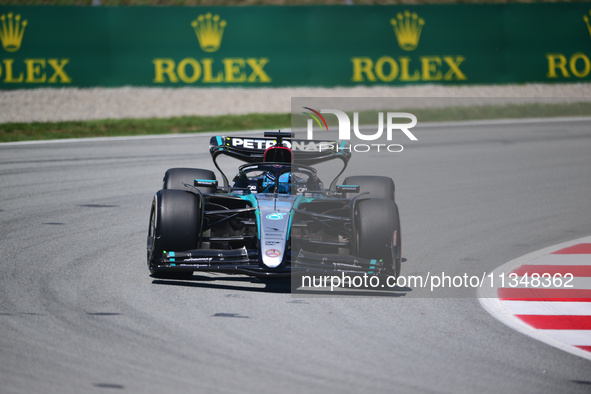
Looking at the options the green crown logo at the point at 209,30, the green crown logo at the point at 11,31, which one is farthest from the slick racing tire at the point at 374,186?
the green crown logo at the point at 11,31

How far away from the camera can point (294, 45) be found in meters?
23.0

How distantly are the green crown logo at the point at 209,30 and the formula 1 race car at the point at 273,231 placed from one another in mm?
13688

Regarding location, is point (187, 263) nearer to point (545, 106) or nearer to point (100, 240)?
point (100, 240)

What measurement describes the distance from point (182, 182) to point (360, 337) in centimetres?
364

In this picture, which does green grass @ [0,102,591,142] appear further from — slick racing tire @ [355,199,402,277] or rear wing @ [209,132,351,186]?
slick racing tire @ [355,199,402,277]

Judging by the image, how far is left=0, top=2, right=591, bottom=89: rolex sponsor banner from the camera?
854 inches

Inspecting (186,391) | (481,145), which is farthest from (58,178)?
(186,391)

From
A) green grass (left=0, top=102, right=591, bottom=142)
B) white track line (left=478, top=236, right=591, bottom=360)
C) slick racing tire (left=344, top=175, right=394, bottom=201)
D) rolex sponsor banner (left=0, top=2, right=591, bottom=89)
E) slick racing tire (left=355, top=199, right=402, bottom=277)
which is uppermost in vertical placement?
rolex sponsor banner (left=0, top=2, right=591, bottom=89)

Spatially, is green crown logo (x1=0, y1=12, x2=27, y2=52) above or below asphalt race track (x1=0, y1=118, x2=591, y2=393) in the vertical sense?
above

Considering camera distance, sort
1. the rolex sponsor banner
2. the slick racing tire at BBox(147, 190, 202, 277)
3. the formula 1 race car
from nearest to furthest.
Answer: the formula 1 race car, the slick racing tire at BBox(147, 190, 202, 277), the rolex sponsor banner

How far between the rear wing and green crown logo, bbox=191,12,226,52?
1266 cm

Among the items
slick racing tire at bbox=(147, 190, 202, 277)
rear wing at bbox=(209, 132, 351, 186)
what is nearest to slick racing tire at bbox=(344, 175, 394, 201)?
rear wing at bbox=(209, 132, 351, 186)

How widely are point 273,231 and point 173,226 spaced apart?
0.82 m

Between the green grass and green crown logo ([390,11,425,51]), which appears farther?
green crown logo ([390,11,425,51])
